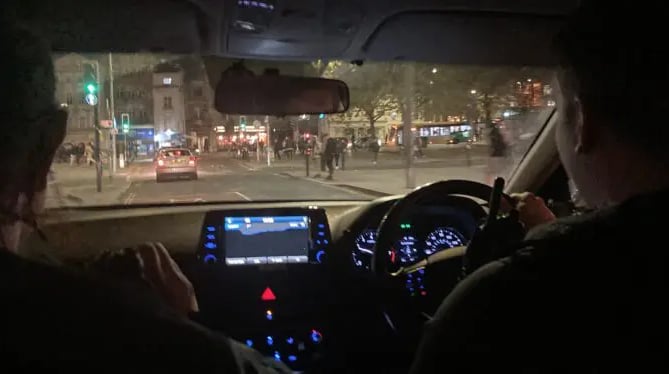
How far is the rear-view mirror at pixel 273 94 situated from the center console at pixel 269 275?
1.90 ft

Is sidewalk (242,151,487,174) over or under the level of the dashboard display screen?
over

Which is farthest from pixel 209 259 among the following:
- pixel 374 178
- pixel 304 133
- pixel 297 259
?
pixel 374 178

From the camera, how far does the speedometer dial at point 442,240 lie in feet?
13.9

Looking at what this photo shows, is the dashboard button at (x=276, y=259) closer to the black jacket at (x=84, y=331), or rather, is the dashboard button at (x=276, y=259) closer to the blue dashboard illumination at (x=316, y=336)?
the blue dashboard illumination at (x=316, y=336)

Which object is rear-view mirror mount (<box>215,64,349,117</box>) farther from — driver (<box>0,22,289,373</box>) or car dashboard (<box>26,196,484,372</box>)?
driver (<box>0,22,289,373</box>)

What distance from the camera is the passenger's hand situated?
5.62 ft

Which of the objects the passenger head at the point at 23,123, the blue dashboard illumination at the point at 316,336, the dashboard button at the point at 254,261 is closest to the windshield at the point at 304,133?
the dashboard button at the point at 254,261

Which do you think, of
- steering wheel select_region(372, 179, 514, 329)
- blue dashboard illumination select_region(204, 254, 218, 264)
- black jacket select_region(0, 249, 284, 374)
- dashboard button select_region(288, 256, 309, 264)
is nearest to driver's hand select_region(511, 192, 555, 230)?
steering wheel select_region(372, 179, 514, 329)

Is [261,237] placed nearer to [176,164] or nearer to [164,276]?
[164,276]

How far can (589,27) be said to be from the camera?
1745 millimetres

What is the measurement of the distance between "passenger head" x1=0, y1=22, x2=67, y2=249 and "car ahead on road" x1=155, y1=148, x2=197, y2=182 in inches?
270

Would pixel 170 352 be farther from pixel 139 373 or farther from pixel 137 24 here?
pixel 137 24

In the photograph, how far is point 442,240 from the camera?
14.1ft

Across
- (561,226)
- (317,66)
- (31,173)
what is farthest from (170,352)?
(317,66)
